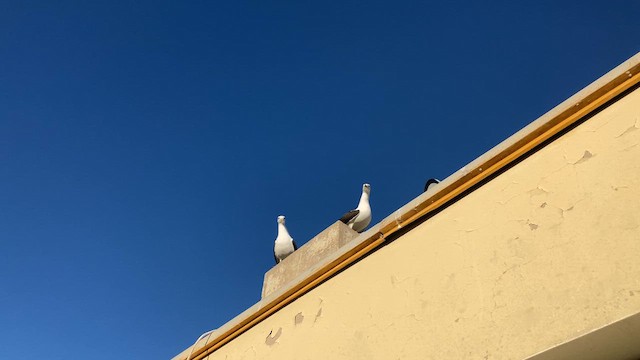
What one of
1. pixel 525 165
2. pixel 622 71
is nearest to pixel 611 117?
pixel 622 71

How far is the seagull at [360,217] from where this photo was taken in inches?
201

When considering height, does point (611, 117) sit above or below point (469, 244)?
above

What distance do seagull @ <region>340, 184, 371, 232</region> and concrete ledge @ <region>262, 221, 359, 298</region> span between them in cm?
27

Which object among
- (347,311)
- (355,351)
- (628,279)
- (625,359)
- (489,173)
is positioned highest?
(489,173)

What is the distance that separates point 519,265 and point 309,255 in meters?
2.39

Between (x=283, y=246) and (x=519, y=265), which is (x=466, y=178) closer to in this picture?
(x=519, y=265)

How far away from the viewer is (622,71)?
2.69 m

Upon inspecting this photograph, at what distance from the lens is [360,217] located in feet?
17.5

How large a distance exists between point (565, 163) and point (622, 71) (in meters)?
0.52

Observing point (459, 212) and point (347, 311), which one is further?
point (347, 311)

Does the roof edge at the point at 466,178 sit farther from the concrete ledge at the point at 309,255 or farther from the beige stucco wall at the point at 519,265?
the concrete ledge at the point at 309,255

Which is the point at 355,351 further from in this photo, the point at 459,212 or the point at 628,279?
the point at 628,279

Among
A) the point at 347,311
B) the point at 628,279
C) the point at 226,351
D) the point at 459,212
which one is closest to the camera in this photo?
the point at 628,279

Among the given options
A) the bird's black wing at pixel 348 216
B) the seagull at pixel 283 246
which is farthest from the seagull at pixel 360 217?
the seagull at pixel 283 246
